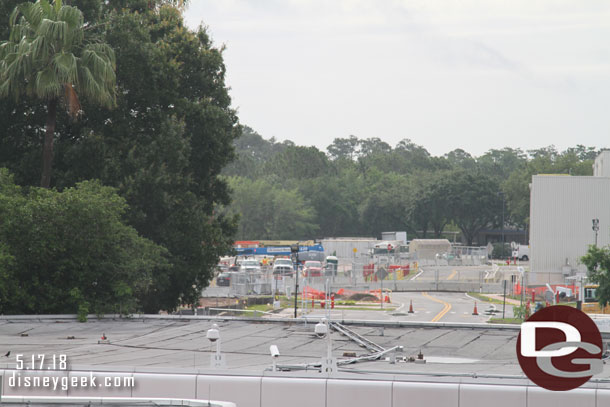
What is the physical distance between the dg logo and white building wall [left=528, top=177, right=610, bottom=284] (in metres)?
61.1

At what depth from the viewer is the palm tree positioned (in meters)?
25.9

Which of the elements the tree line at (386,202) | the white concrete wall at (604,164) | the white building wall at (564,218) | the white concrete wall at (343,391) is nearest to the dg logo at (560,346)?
the white concrete wall at (343,391)

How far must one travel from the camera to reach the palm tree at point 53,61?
25.9 meters

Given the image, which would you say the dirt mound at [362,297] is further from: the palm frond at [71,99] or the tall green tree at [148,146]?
the palm frond at [71,99]

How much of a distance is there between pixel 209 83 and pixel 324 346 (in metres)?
20.7

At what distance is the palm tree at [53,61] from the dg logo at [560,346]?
65.8ft

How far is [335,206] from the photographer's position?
5541 inches

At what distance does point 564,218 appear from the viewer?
230 ft

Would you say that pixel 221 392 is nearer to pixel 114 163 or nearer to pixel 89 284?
pixel 89 284

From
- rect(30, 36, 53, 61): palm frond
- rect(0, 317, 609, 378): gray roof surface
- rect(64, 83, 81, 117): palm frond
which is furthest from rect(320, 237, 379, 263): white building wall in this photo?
rect(0, 317, 609, 378): gray roof surface

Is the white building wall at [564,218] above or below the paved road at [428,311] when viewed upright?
above

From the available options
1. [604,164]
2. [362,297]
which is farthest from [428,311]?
[604,164]

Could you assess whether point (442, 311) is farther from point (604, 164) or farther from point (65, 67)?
point (604, 164)

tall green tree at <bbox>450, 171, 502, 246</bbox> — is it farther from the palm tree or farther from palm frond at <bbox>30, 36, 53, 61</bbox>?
palm frond at <bbox>30, 36, 53, 61</bbox>
